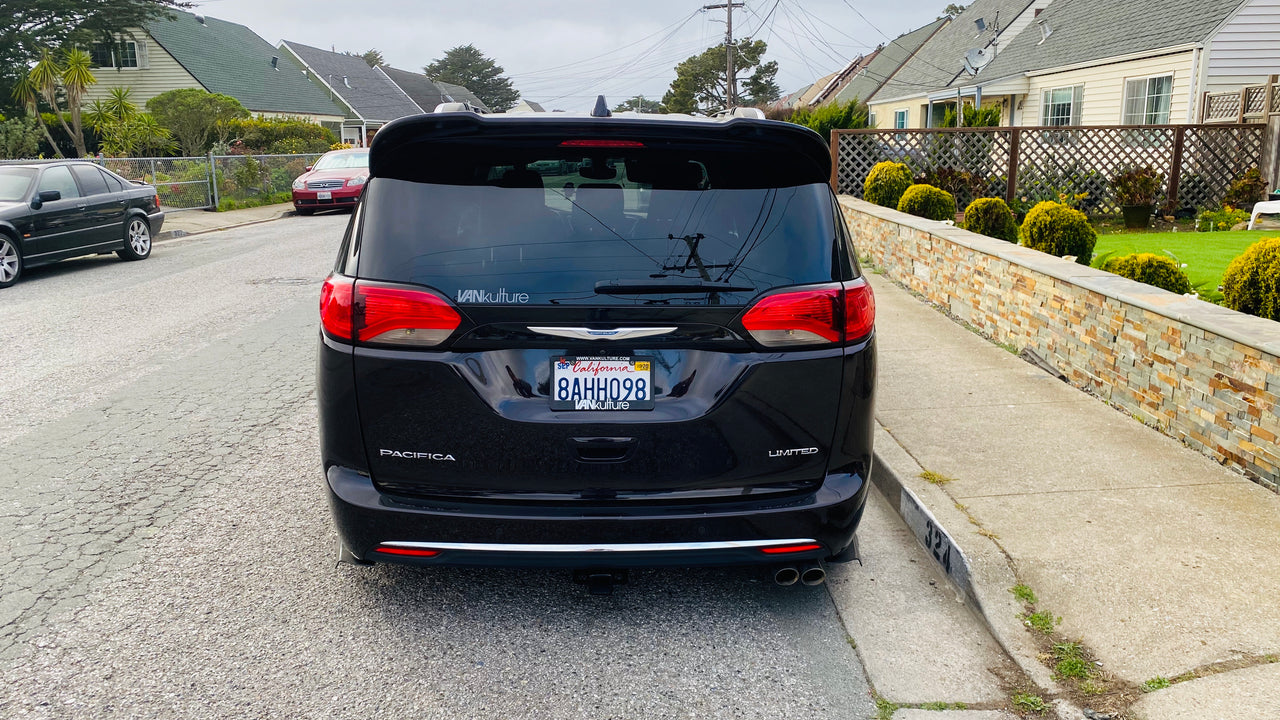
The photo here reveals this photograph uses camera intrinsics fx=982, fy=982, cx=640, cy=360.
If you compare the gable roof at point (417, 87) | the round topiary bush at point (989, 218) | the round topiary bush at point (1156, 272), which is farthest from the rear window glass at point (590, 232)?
the gable roof at point (417, 87)

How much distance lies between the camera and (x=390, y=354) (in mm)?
3215

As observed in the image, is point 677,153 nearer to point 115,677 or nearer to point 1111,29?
point 115,677

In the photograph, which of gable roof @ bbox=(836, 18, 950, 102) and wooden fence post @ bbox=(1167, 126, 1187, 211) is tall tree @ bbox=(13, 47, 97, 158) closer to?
wooden fence post @ bbox=(1167, 126, 1187, 211)

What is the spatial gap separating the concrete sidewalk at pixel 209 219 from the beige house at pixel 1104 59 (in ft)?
65.0

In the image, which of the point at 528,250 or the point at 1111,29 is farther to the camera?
the point at 1111,29

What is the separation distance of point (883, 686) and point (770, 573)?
0.86 meters

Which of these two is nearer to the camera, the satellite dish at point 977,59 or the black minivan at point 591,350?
the black minivan at point 591,350

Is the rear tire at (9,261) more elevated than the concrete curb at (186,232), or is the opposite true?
the rear tire at (9,261)

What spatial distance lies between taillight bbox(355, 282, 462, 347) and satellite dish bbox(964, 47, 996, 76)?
3061cm

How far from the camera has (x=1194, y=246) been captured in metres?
12.7

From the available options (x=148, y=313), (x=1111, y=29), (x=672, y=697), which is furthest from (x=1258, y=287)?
(x=1111, y=29)

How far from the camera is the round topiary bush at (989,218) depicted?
454 inches

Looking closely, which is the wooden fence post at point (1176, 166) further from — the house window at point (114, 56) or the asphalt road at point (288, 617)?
the house window at point (114, 56)

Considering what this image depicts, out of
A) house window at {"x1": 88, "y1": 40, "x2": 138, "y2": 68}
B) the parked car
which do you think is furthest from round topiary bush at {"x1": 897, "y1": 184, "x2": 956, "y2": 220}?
house window at {"x1": 88, "y1": 40, "x2": 138, "y2": 68}
